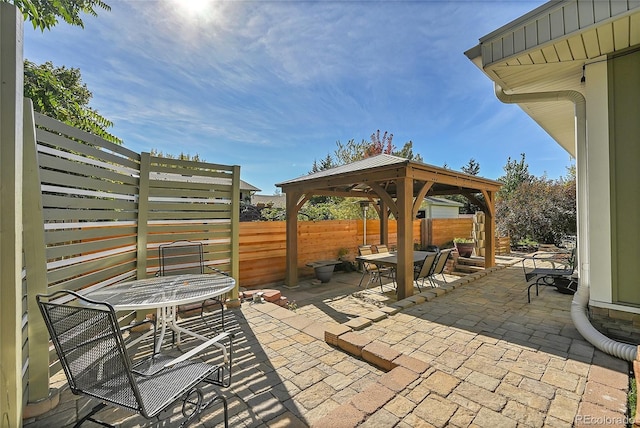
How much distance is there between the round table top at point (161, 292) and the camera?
210 centimetres

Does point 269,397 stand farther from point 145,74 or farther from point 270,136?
point 270,136

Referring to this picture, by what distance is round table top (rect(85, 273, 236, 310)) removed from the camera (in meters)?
2.10

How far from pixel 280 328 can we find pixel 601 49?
4.90m

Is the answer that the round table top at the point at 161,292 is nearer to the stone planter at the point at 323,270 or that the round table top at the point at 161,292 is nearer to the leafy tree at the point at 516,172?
the stone planter at the point at 323,270

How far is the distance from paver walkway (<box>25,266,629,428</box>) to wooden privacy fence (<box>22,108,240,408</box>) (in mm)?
930

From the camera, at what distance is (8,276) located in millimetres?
1446

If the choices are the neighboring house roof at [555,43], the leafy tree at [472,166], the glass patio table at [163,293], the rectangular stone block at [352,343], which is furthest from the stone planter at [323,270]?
the leafy tree at [472,166]

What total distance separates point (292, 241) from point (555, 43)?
5.79 meters

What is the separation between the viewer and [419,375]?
2354mm

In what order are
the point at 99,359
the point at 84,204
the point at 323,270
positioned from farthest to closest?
the point at 323,270, the point at 84,204, the point at 99,359

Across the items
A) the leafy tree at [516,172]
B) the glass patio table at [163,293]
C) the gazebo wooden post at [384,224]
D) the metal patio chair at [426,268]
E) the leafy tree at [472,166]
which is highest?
the leafy tree at [472,166]

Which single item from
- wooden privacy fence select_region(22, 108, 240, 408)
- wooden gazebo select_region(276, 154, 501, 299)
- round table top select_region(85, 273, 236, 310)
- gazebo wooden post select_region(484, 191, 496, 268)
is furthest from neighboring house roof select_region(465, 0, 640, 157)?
gazebo wooden post select_region(484, 191, 496, 268)

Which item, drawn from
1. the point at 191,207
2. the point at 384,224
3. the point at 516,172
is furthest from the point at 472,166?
the point at 191,207

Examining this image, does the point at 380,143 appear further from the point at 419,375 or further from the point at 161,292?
the point at 161,292
